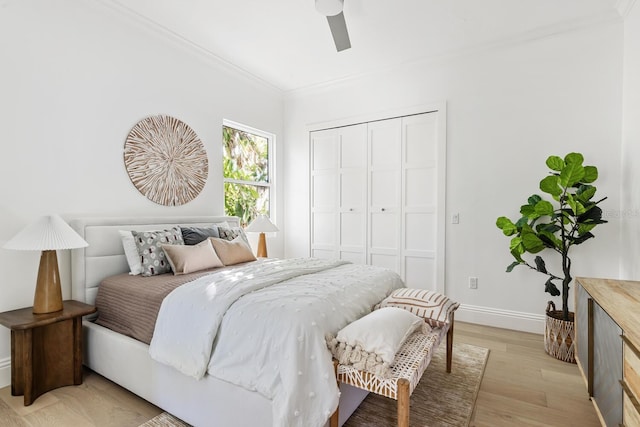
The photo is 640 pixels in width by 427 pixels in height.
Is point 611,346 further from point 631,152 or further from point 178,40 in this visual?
point 178,40

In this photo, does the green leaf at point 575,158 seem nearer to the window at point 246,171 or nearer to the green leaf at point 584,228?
the green leaf at point 584,228

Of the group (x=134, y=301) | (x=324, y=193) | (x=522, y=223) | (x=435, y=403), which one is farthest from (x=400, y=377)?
(x=324, y=193)

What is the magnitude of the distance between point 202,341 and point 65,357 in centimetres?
120

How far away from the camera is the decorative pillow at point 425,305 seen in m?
1.97

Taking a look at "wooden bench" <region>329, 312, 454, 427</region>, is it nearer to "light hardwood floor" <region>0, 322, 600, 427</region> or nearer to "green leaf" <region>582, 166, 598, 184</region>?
"light hardwood floor" <region>0, 322, 600, 427</region>

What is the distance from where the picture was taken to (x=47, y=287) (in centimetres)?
204

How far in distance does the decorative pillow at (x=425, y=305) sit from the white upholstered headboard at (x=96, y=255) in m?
2.07

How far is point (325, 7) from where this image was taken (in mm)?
2127

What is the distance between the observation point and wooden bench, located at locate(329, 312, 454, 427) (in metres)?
1.35

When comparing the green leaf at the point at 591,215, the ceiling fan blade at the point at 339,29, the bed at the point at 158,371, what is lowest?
the bed at the point at 158,371

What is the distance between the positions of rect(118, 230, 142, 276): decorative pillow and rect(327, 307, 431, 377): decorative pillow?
1706 mm

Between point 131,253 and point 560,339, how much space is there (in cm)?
343

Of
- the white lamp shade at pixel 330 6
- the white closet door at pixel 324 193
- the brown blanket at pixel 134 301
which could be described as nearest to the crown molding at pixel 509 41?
the white closet door at pixel 324 193

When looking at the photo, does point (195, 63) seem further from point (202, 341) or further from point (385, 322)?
point (385, 322)
